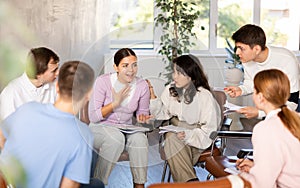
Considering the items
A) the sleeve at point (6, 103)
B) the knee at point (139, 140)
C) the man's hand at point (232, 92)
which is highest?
the sleeve at point (6, 103)

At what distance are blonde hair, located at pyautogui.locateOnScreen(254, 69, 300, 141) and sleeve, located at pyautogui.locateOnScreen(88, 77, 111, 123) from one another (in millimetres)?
751

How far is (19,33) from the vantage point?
1.37 metres

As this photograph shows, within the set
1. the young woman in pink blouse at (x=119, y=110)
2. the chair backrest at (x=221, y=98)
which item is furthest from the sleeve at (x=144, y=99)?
the chair backrest at (x=221, y=98)

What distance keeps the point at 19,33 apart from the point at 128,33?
1010 mm

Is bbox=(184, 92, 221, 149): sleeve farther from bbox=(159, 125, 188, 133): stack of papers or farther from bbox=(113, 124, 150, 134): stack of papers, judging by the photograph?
bbox=(113, 124, 150, 134): stack of papers

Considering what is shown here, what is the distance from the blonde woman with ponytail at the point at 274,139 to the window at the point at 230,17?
3392 mm

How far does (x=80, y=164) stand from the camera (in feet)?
6.01

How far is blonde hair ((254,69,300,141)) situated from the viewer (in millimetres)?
1880

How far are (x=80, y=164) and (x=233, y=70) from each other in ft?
12.4

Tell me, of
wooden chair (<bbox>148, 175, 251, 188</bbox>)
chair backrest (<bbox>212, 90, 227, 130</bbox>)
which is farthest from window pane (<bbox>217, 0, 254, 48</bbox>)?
wooden chair (<bbox>148, 175, 251, 188</bbox>)

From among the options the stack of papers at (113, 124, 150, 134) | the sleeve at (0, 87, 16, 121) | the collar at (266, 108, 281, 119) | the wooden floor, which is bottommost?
the wooden floor

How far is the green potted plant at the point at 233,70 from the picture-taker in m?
5.40

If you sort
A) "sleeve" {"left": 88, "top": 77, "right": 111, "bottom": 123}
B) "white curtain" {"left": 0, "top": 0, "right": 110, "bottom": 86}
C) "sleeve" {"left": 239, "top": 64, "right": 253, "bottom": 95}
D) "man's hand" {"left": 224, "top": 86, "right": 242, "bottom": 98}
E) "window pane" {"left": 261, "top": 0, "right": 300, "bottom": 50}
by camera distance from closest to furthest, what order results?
1. "sleeve" {"left": 88, "top": 77, "right": 111, "bottom": 123}
2. "man's hand" {"left": 224, "top": 86, "right": 242, "bottom": 98}
3. "sleeve" {"left": 239, "top": 64, "right": 253, "bottom": 95}
4. "white curtain" {"left": 0, "top": 0, "right": 110, "bottom": 86}
5. "window pane" {"left": 261, "top": 0, "right": 300, "bottom": 50}

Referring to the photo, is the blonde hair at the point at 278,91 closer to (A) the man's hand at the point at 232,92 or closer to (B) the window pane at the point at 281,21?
(A) the man's hand at the point at 232,92
